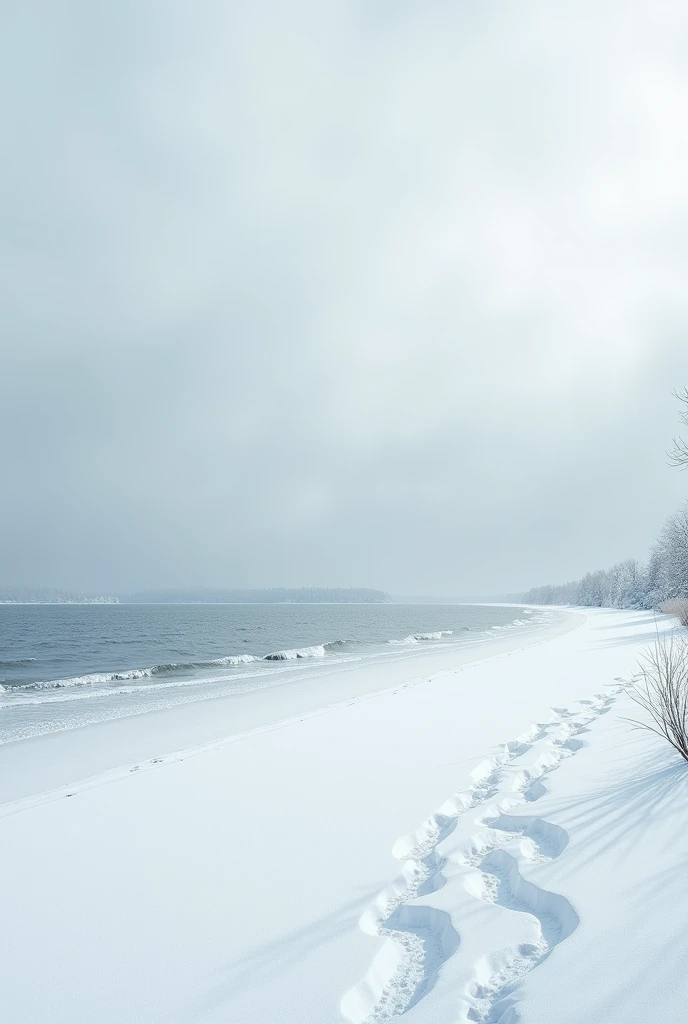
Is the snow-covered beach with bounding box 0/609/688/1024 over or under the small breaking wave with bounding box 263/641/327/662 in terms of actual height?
over

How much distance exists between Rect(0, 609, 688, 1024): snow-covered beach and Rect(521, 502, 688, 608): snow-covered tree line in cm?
2159

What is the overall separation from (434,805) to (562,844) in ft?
4.74

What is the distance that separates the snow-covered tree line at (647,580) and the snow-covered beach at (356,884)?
2159 cm

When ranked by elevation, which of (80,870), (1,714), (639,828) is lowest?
(1,714)

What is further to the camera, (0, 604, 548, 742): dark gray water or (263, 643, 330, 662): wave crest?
(263, 643, 330, 662): wave crest

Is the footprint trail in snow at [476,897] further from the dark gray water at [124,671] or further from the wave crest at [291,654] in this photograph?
the wave crest at [291,654]

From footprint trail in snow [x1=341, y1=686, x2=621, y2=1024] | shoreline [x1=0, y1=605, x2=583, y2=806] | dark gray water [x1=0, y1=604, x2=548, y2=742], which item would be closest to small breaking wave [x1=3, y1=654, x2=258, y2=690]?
dark gray water [x1=0, y1=604, x2=548, y2=742]

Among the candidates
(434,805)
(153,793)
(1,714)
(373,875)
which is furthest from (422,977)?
(1,714)

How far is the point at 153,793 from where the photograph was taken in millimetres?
6453

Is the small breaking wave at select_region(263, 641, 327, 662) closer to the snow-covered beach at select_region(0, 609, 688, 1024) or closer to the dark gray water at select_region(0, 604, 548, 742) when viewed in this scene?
the dark gray water at select_region(0, 604, 548, 742)

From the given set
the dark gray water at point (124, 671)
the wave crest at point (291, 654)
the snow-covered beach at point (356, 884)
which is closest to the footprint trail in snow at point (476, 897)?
the snow-covered beach at point (356, 884)

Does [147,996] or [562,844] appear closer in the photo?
[147,996]

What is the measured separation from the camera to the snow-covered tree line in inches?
1585

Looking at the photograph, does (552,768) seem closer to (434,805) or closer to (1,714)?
(434,805)
